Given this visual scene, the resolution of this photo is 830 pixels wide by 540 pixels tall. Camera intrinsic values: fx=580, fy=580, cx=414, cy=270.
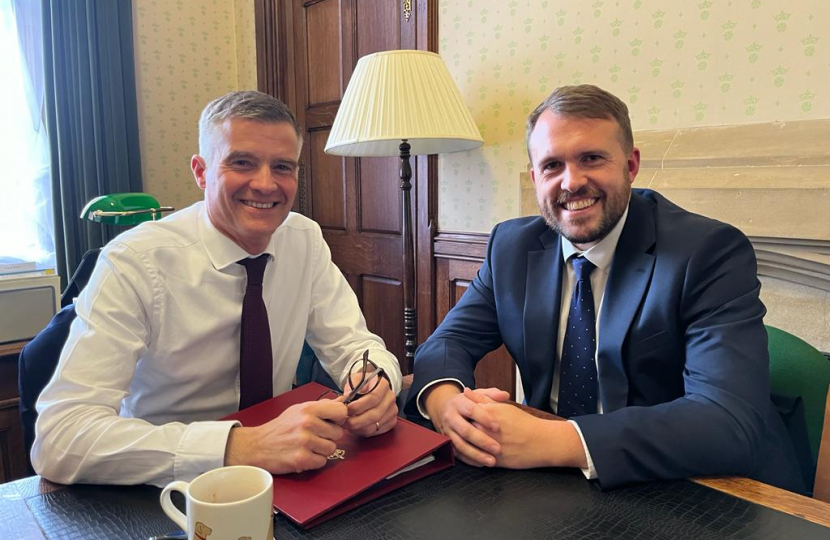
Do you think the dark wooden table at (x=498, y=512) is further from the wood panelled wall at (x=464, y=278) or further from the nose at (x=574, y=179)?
the wood panelled wall at (x=464, y=278)

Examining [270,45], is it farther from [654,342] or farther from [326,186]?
[654,342]

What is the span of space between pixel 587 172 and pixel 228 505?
3.31 ft

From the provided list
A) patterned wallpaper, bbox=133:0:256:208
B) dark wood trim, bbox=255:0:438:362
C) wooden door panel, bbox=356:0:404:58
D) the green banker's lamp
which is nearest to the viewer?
the green banker's lamp

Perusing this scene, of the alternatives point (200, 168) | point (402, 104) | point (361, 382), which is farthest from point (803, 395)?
point (402, 104)

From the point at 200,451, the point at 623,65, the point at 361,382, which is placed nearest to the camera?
the point at 200,451

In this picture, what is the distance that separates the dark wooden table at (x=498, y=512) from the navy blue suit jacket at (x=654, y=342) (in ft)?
0.18

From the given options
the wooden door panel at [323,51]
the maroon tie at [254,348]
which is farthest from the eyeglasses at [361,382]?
the wooden door panel at [323,51]

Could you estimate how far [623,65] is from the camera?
192 centimetres

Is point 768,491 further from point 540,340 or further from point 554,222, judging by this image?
point 554,222

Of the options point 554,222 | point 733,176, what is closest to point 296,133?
point 554,222

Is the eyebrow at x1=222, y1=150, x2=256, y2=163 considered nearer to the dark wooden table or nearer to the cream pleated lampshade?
the dark wooden table

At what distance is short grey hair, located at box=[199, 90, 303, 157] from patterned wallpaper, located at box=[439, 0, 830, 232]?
1.21 metres

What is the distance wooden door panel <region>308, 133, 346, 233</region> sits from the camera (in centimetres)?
318

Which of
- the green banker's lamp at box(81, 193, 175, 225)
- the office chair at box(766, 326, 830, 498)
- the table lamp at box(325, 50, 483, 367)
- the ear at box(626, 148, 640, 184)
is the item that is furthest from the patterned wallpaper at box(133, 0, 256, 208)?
the office chair at box(766, 326, 830, 498)
